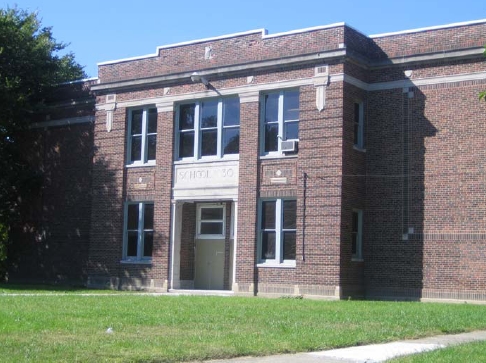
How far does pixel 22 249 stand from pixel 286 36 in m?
15.4

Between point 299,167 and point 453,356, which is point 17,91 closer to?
point 299,167

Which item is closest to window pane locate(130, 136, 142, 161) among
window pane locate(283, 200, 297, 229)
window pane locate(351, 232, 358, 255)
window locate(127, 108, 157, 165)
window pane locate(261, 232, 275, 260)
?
window locate(127, 108, 157, 165)

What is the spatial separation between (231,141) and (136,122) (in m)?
4.60

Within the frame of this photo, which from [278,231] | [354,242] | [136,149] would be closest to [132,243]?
[136,149]

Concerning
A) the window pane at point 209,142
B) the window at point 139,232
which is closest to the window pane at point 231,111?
the window pane at point 209,142

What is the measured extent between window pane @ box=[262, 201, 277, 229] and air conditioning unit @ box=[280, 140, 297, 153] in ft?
6.03

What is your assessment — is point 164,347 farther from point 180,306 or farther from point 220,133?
point 220,133

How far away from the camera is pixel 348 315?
17.2m

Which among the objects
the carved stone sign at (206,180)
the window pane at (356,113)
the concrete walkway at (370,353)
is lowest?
the concrete walkway at (370,353)

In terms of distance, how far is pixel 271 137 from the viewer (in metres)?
26.7

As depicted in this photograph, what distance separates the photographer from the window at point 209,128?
2752cm

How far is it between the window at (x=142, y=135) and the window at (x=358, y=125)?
25.0 feet

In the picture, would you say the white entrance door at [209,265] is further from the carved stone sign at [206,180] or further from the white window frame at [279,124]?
the white window frame at [279,124]

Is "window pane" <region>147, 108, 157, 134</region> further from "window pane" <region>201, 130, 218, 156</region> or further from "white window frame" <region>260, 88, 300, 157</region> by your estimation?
"white window frame" <region>260, 88, 300, 157</region>
